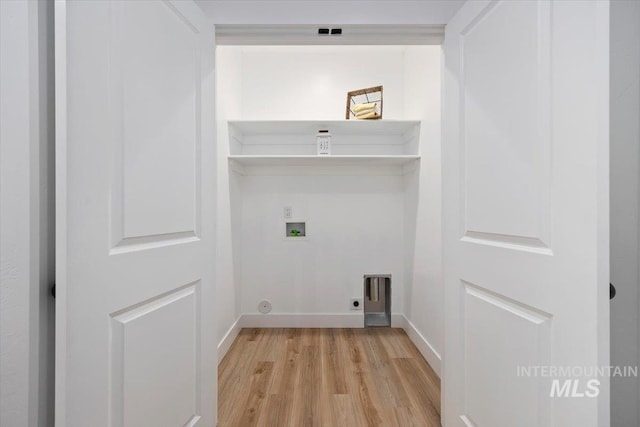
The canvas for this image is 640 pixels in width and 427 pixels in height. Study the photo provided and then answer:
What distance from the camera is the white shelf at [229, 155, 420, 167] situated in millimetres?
2416

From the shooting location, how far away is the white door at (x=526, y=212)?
0.76 m

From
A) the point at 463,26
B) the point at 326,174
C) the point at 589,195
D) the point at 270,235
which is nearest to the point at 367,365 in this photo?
the point at 270,235

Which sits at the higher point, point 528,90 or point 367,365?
point 528,90

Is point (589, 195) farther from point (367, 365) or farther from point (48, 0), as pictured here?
point (367, 365)

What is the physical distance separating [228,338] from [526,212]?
219cm

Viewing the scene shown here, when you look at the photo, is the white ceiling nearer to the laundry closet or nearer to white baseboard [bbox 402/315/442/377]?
the laundry closet

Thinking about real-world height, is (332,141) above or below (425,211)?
above

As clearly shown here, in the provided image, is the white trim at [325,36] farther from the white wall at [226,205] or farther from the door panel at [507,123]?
the white wall at [226,205]

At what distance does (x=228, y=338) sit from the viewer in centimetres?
236

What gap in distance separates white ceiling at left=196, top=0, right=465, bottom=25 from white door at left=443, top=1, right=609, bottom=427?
0.13 metres

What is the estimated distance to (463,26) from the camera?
1280mm

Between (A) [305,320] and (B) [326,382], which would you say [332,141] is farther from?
(B) [326,382]

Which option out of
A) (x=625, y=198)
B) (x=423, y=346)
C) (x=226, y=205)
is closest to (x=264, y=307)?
(x=226, y=205)

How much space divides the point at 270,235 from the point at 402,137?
1.50 m
